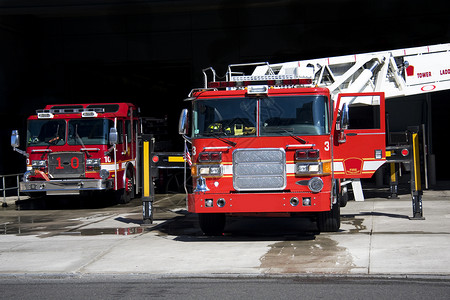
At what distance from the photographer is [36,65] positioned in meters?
27.0

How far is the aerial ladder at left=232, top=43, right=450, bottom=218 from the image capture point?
16.3 meters

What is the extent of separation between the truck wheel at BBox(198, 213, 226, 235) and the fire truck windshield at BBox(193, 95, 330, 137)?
5.18 feet

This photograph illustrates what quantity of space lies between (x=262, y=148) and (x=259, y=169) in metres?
0.33

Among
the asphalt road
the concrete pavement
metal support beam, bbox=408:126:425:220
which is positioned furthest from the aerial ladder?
the asphalt road

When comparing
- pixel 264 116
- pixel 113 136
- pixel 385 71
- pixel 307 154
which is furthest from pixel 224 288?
pixel 385 71

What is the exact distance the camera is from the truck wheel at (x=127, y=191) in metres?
19.0

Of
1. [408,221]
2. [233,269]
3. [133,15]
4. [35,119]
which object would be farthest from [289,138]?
[133,15]

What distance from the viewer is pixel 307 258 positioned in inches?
368

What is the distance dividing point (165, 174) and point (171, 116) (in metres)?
6.54

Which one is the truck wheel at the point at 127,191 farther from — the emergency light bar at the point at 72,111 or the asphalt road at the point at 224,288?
the asphalt road at the point at 224,288

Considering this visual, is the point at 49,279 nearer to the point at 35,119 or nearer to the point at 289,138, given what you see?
the point at 289,138

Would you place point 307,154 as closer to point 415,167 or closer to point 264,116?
point 264,116

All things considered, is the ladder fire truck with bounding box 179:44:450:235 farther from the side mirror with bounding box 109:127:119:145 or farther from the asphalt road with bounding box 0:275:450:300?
the side mirror with bounding box 109:127:119:145

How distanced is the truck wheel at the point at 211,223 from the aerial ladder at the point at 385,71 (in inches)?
200
